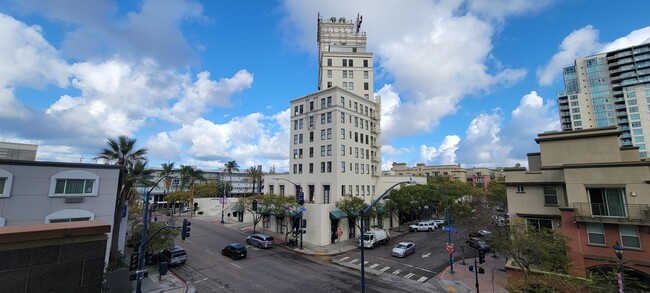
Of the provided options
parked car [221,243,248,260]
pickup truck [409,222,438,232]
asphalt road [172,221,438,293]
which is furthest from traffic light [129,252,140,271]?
pickup truck [409,222,438,232]

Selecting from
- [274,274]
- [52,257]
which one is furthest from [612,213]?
[52,257]

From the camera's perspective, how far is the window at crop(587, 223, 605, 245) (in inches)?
794

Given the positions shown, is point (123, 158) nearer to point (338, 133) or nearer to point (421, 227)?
point (338, 133)

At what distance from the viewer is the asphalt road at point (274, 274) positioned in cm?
2252

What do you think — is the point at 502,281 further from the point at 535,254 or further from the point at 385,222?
the point at 385,222

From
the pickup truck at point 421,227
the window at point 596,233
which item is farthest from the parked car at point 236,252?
the pickup truck at point 421,227

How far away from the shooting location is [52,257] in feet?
20.2

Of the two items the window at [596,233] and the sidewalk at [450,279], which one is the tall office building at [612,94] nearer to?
the sidewalk at [450,279]

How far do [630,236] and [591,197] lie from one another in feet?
10.1

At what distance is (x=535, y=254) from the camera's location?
761 inches

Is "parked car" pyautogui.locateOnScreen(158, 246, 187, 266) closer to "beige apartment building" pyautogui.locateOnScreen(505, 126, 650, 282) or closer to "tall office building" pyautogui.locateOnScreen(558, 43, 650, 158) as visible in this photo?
"beige apartment building" pyautogui.locateOnScreen(505, 126, 650, 282)

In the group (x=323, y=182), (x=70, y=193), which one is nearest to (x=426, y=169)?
(x=323, y=182)

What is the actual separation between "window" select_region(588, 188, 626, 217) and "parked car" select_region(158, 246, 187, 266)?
35.3 metres

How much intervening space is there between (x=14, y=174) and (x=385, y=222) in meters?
46.8
